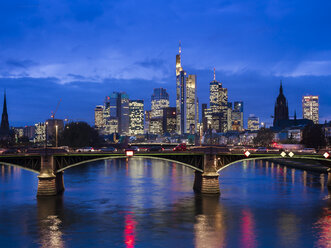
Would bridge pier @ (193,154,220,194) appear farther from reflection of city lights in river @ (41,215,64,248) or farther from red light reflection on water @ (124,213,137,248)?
reflection of city lights in river @ (41,215,64,248)

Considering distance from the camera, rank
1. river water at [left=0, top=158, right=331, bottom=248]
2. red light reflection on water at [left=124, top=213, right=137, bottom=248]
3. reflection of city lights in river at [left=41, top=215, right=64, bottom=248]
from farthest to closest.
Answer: river water at [left=0, top=158, right=331, bottom=248]
red light reflection on water at [left=124, top=213, right=137, bottom=248]
reflection of city lights in river at [left=41, top=215, right=64, bottom=248]

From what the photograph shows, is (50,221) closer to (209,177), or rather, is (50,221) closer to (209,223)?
(209,223)

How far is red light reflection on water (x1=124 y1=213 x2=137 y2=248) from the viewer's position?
5678 centimetres

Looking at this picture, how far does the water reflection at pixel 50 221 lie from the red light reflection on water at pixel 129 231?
Result: 8338mm

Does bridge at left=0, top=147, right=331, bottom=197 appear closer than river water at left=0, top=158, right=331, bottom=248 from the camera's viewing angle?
No

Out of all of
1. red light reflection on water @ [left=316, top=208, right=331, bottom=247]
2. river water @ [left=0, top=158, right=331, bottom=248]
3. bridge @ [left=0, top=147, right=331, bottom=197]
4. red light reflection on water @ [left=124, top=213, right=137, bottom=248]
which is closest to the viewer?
red light reflection on water @ [left=316, top=208, right=331, bottom=247]

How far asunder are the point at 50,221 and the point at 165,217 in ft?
58.3

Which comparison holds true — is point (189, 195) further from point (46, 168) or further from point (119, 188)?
point (46, 168)

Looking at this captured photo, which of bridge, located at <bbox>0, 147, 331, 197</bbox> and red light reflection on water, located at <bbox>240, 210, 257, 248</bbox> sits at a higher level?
bridge, located at <bbox>0, 147, 331, 197</bbox>

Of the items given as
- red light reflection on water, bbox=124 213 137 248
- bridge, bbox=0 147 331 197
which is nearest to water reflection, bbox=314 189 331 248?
bridge, bbox=0 147 331 197

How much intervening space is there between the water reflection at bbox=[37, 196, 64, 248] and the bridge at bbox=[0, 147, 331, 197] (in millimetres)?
5128

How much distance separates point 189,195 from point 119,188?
19.8 m

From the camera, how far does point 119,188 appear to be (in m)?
102

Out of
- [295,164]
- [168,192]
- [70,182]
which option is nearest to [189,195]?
[168,192]
